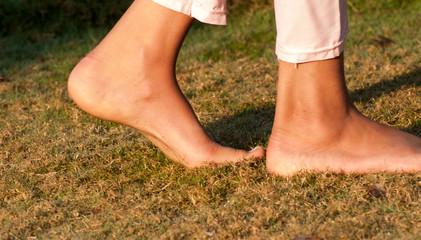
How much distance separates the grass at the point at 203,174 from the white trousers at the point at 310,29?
1.30 feet

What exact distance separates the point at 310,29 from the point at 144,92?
0.63 metres

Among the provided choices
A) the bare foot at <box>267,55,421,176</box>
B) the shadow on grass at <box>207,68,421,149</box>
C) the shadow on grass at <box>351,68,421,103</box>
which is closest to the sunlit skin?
the bare foot at <box>267,55,421,176</box>

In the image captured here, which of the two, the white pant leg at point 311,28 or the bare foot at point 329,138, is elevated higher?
the white pant leg at point 311,28

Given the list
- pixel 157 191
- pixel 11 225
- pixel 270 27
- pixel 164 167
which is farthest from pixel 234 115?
pixel 270 27

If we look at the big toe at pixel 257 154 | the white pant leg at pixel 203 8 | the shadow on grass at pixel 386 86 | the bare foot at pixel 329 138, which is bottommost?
the shadow on grass at pixel 386 86

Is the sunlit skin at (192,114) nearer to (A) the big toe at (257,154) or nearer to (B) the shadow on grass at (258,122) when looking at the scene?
(A) the big toe at (257,154)

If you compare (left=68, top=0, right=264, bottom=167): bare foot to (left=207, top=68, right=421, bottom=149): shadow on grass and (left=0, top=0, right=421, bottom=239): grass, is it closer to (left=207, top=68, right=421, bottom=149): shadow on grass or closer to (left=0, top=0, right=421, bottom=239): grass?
(left=0, top=0, right=421, bottom=239): grass

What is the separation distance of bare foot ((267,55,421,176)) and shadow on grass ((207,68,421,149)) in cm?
35

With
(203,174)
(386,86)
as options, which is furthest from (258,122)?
(386,86)

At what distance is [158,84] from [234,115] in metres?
0.69

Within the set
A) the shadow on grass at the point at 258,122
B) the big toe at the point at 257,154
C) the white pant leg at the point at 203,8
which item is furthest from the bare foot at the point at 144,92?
the shadow on grass at the point at 258,122

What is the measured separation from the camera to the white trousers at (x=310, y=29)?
1.49 metres

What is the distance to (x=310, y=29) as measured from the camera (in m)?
1.50

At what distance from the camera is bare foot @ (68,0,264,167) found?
1.80 metres
